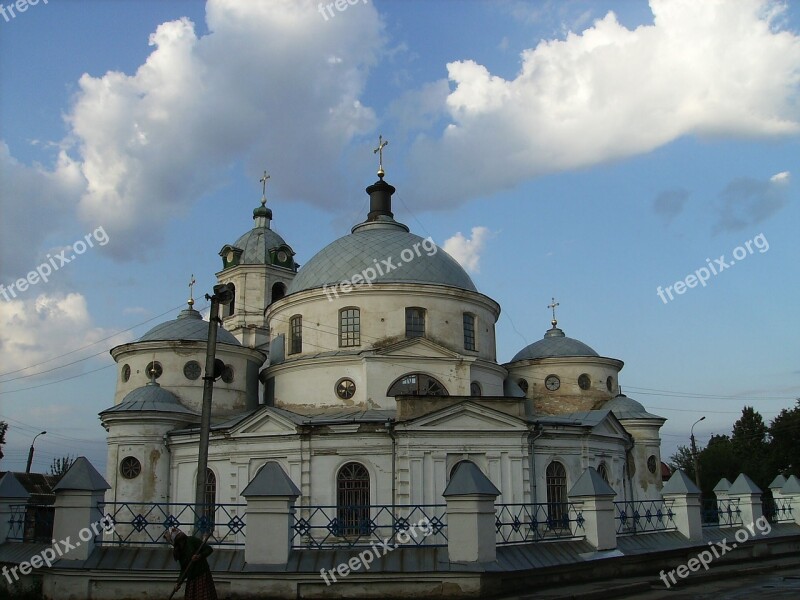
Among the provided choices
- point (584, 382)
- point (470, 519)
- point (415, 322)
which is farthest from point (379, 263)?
point (470, 519)

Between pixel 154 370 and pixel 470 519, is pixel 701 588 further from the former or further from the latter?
pixel 154 370

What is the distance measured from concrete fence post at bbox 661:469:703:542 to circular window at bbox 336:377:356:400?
1126cm

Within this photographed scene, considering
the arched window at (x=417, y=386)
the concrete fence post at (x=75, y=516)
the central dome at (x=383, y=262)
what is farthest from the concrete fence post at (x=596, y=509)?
the central dome at (x=383, y=262)

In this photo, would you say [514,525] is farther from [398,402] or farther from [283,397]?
[283,397]

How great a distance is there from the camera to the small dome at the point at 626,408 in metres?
33.4

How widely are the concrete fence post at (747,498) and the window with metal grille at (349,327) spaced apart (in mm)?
13239

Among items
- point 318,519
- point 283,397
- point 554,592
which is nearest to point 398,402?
point 318,519

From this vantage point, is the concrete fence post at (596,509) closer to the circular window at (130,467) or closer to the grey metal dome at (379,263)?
the grey metal dome at (379,263)

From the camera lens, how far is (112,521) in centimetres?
1371

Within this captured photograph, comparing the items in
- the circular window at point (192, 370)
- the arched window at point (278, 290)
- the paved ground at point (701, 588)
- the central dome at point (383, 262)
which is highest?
the arched window at point (278, 290)

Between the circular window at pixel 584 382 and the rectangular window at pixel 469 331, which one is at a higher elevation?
the rectangular window at pixel 469 331

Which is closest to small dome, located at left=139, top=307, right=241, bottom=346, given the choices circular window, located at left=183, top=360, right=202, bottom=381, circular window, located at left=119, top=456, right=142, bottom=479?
circular window, located at left=183, top=360, right=202, bottom=381

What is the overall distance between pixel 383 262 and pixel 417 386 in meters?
5.28

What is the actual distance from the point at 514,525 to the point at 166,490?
54.1 ft
